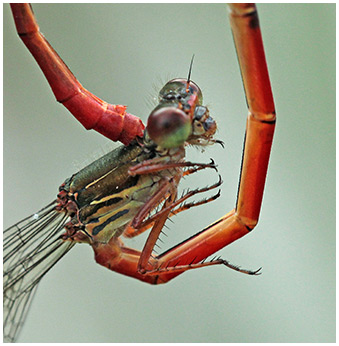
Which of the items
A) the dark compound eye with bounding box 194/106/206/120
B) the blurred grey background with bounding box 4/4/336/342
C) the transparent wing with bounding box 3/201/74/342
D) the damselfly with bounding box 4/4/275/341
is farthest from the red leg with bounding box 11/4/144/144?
the blurred grey background with bounding box 4/4/336/342

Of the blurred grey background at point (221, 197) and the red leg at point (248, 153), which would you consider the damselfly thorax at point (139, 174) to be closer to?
the red leg at point (248, 153)

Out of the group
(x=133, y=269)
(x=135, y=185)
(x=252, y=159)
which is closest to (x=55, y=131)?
(x=133, y=269)

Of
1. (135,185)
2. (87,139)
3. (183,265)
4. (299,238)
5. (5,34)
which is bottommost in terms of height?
(183,265)

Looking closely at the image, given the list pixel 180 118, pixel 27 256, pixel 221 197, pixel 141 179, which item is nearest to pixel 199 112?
pixel 180 118

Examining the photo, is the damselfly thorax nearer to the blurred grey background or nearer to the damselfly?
the damselfly

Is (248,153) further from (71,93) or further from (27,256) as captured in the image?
(27,256)

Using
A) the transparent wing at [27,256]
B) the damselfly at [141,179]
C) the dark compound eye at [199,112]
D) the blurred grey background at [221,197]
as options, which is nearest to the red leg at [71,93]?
the damselfly at [141,179]

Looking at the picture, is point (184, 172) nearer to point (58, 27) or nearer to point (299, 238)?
point (299, 238)
